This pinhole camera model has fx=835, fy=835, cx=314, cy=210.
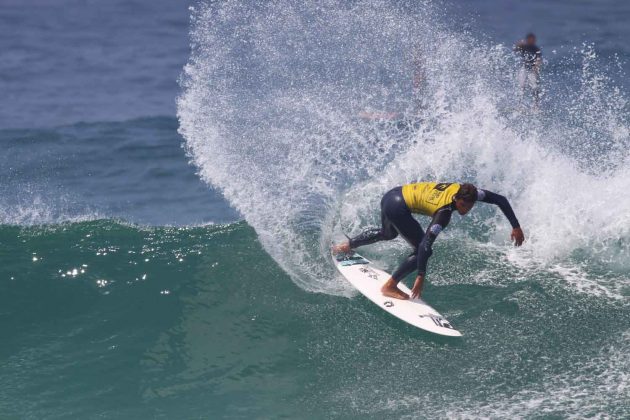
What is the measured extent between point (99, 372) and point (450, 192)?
12.5 feet

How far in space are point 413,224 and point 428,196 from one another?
1.29 ft

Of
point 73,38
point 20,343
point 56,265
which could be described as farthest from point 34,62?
point 20,343

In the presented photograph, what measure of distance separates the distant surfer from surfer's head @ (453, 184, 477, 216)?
6976 millimetres

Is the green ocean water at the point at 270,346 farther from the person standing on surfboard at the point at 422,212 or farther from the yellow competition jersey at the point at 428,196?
the yellow competition jersey at the point at 428,196

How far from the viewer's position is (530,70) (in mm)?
15797

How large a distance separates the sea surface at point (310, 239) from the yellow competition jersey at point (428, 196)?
0.99 m

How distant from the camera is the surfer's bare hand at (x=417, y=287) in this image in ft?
27.2

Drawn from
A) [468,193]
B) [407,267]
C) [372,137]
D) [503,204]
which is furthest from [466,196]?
[372,137]

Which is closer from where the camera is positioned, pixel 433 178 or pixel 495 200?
pixel 495 200

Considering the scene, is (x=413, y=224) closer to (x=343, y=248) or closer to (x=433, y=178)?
(x=343, y=248)

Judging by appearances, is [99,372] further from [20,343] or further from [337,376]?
[337,376]

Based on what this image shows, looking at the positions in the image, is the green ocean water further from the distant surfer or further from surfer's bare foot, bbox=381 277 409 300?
the distant surfer

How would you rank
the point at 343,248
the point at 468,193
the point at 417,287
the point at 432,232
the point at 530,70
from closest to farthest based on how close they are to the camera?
1. the point at 468,193
2. the point at 432,232
3. the point at 417,287
4. the point at 343,248
5. the point at 530,70

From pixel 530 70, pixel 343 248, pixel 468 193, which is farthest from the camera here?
pixel 530 70
